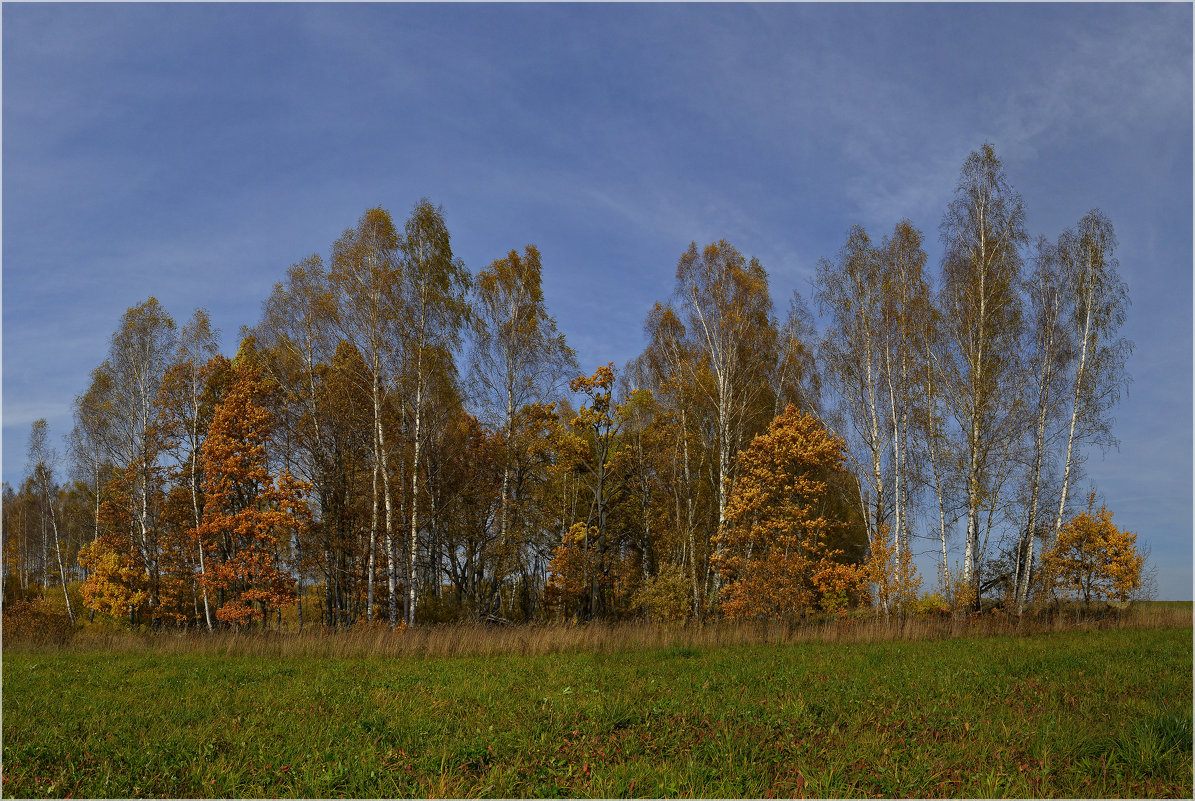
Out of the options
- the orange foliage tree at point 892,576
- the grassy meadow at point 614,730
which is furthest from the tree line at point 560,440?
the grassy meadow at point 614,730

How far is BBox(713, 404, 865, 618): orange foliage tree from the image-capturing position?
797 inches

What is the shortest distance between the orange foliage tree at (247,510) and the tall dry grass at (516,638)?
5614 millimetres

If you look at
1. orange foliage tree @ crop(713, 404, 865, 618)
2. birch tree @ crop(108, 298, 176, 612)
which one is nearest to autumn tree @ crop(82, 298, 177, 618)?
birch tree @ crop(108, 298, 176, 612)

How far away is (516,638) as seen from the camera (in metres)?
14.7

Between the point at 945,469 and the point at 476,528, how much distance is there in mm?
16794

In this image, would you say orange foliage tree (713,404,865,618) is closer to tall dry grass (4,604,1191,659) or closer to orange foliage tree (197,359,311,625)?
tall dry grass (4,604,1191,659)

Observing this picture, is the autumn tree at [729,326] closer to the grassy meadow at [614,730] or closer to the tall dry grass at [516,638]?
the tall dry grass at [516,638]

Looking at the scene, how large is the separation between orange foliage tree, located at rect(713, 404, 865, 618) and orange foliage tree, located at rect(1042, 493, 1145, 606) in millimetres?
6311

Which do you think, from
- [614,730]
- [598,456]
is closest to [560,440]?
[598,456]

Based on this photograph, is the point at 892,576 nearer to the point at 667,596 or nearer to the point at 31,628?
the point at 667,596

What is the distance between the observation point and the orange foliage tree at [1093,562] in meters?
21.4

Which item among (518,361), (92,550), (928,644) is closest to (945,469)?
(928,644)

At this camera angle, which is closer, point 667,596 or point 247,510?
point 247,510

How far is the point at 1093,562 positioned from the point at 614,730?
21.6m
